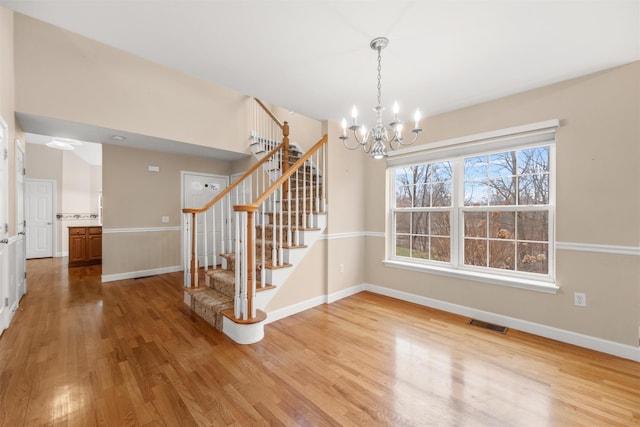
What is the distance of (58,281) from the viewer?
14.6 feet

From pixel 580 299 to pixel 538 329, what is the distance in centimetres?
45

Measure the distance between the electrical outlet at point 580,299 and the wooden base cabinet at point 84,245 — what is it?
780cm

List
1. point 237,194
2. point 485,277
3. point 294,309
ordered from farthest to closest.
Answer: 1. point 237,194
2. point 294,309
3. point 485,277

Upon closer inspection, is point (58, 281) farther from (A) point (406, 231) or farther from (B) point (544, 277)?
(B) point (544, 277)

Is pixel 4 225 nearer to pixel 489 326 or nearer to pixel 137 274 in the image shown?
pixel 137 274

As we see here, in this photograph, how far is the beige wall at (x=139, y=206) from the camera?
4.51 m

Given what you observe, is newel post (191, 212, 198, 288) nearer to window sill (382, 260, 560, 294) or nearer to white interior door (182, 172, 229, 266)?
white interior door (182, 172, 229, 266)

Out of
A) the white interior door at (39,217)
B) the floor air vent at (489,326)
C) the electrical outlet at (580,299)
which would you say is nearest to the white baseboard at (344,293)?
the floor air vent at (489,326)

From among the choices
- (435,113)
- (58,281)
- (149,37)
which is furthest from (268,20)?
(58,281)

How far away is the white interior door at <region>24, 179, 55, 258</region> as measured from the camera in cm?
636

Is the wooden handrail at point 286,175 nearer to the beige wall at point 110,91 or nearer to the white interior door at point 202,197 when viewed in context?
the beige wall at point 110,91

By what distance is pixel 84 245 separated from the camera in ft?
18.7

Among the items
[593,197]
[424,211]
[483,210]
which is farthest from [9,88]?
[593,197]

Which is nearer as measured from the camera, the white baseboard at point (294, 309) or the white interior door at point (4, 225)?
the white interior door at point (4, 225)
